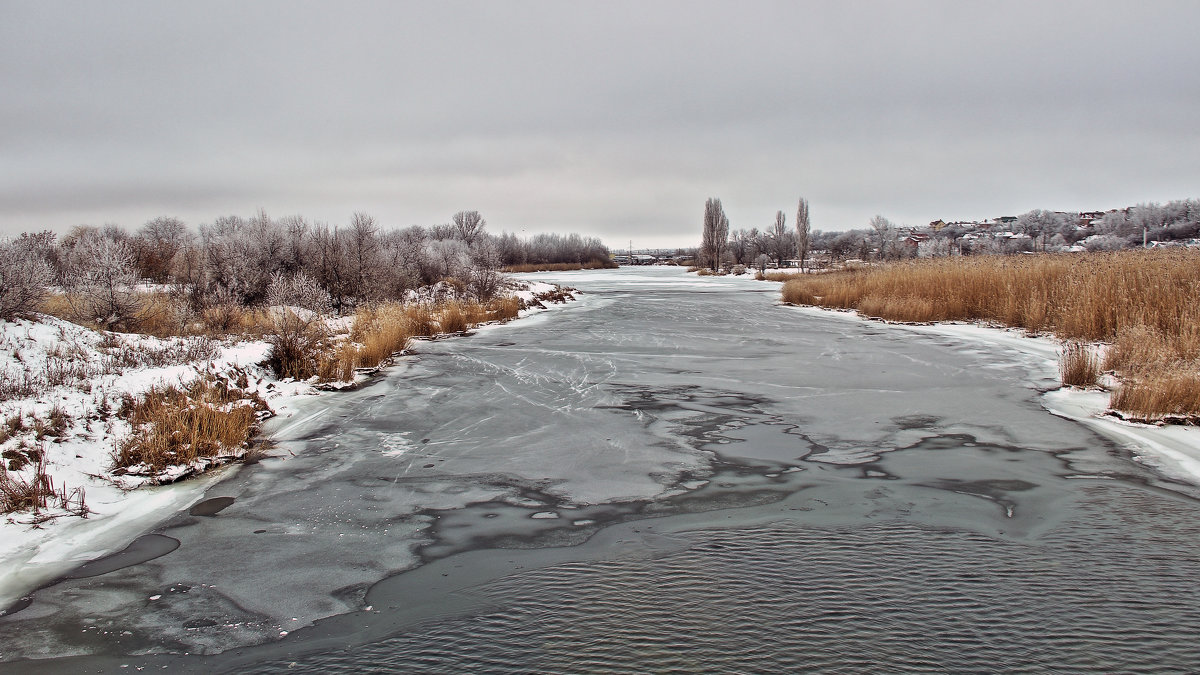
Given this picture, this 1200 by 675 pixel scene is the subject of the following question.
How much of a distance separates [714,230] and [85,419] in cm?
7385

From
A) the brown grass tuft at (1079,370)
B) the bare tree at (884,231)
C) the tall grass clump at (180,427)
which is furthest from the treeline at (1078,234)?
the tall grass clump at (180,427)

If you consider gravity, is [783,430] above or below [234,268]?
Result: below

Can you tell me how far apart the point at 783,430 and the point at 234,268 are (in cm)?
1618

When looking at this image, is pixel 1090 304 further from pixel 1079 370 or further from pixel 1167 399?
pixel 1167 399

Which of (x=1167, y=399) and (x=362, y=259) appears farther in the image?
(x=362, y=259)

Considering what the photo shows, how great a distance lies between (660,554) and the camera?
4039 mm

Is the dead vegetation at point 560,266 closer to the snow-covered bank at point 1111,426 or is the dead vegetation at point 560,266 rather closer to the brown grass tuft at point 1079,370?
the snow-covered bank at point 1111,426

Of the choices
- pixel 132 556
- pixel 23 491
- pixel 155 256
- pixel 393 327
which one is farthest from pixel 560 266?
pixel 132 556

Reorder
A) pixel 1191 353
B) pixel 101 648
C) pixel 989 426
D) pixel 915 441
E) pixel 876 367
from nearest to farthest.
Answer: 1. pixel 101 648
2. pixel 915 441
3. pixel 989 426
4. pixel 1191 353
5. pixel 876 367

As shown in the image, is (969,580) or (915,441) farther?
(915,441)

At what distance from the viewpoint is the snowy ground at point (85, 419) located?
4.30 meters

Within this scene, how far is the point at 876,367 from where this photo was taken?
10758 mm

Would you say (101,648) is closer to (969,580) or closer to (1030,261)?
(969,580)

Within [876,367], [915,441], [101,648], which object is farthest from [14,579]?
[876,367]
